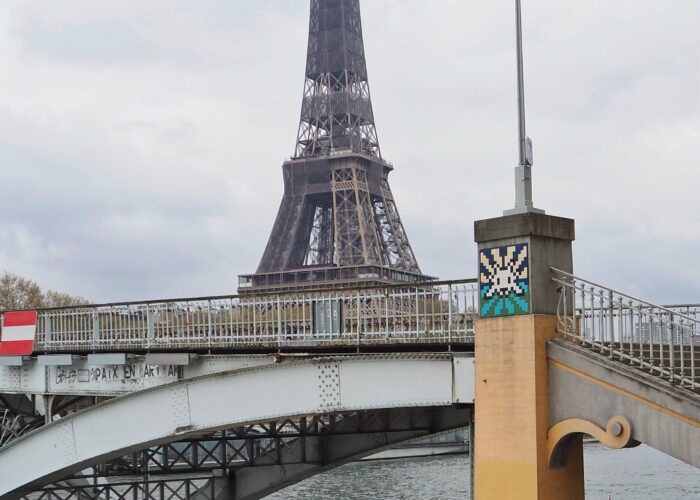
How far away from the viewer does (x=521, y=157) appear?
13.3 metres

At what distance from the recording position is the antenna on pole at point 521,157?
12.7 m

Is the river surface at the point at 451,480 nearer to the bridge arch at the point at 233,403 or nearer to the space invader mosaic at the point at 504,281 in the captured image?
the bridge arch at the point at 233,403

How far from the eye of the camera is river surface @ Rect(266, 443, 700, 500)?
4478 cm

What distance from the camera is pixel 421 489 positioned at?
47906 millimetres

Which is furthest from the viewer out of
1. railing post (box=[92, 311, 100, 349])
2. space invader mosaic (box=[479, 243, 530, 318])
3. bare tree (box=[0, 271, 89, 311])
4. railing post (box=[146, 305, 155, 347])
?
bare tree (box=[0, 271, 89, 311])

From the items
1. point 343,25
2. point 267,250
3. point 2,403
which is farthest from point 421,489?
point 343,25

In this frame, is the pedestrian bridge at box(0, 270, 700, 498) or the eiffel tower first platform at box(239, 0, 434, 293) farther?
the eiffel tower first platform at box(239, 0, 434, 293)

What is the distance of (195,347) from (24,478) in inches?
226

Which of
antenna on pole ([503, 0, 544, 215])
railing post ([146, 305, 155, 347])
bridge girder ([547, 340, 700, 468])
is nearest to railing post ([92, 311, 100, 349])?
railing post ([146, 305, 155, 347])

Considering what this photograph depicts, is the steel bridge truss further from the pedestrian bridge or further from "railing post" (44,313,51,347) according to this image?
"railing post" (44,313,51,347)

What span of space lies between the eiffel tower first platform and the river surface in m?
28.5

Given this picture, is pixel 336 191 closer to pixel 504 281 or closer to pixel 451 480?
pixel 451 480

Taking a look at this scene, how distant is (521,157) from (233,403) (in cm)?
692

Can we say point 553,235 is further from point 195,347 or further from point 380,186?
point 380,186
